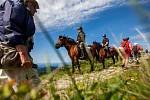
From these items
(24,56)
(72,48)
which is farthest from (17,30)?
(72,48)

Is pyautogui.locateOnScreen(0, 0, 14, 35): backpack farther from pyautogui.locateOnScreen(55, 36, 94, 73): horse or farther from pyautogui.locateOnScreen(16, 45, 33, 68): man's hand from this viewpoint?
pyautogui.locateOnScreen(55, 36, 94, 73): horse

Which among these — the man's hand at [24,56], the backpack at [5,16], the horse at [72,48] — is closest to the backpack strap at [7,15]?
the backpack at [5,16]

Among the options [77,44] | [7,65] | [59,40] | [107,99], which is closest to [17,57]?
[7,65]

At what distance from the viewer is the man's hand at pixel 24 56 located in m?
5.21

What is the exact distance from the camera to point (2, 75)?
537 centimetres

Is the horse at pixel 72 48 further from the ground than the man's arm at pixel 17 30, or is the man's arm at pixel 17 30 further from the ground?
the man's arm at pixel 17 30

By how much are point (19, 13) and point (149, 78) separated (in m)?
3.12

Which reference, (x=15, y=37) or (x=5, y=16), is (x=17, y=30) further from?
(x=5, y=16)

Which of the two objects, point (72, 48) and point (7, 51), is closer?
point (7, 51)

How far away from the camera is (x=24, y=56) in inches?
207

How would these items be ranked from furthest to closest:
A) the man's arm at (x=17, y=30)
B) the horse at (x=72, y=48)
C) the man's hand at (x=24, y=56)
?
the horse at (x=72, y=48) < the man's arm at (x=17, y=30) < the man's hand at (x=24, y=56)

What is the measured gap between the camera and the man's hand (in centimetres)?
521

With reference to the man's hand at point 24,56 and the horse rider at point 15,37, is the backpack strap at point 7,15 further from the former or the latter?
the man's hand at point 24,56

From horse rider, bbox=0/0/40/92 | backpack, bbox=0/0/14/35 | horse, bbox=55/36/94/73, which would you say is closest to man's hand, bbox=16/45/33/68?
horse rider, bbox=0/0/40/92
